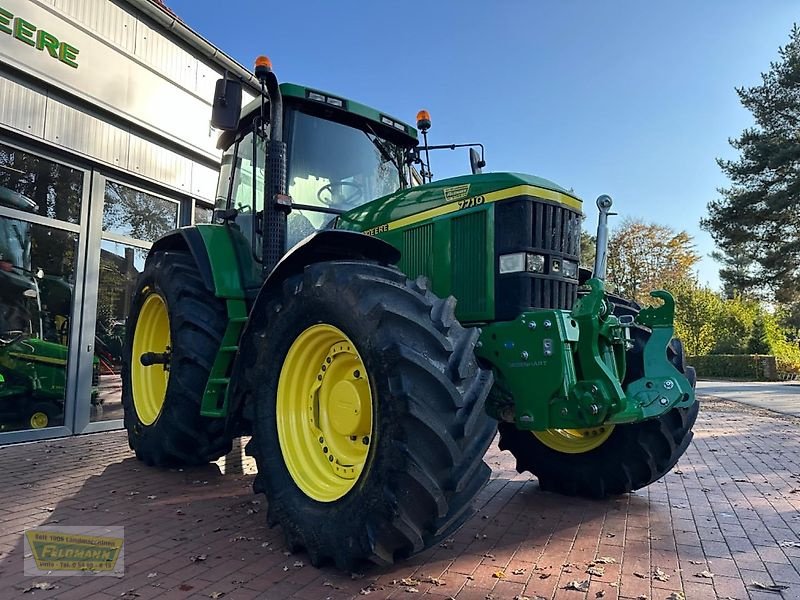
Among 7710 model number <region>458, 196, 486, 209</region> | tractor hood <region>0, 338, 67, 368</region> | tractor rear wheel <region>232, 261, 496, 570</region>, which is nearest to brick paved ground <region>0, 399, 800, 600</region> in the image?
tractor rear wheel <region>232, 261, 496, 570</region>

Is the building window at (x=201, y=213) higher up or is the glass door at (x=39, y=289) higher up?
the building window at (x=201, y=213)

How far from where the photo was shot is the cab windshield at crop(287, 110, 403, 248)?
4.41 meters

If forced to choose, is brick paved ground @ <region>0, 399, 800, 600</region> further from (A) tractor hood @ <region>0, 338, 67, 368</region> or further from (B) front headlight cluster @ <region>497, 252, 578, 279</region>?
(B) front headlight cluster @ <region>497, 252, 578, 279</region>

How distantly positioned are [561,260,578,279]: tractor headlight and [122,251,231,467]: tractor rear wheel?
259 cm

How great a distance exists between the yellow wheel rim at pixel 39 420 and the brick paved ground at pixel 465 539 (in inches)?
28.3

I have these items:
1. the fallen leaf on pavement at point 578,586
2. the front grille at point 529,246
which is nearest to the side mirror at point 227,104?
the front grille at point 529,246

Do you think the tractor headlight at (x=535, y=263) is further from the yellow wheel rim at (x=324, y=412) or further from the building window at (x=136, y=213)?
the building window at (x=136, y=213)

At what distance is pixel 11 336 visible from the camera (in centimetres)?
610

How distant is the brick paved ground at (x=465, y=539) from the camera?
2727 mm

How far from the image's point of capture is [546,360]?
10.2 ft

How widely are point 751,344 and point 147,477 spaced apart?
95.0ft

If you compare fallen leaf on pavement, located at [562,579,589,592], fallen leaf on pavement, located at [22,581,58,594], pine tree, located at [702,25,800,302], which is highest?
pine tree, located at [702,25,800,302]

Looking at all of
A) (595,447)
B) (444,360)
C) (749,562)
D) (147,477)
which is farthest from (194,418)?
(749,562)

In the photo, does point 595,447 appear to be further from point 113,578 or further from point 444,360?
point 113,578
